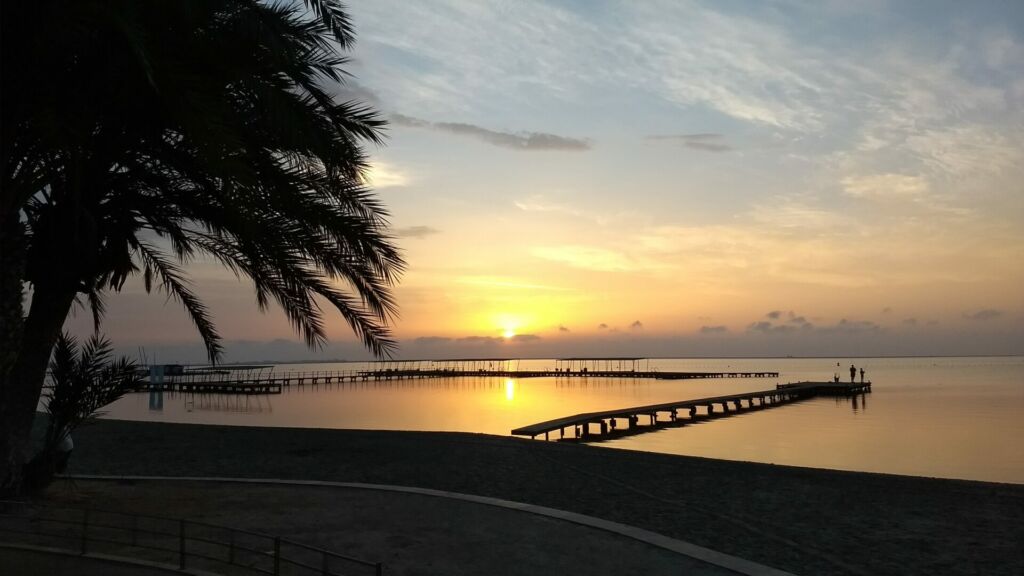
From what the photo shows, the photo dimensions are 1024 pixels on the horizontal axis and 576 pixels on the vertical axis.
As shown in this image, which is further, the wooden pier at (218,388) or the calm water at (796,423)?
the wooden pier at (218,388)

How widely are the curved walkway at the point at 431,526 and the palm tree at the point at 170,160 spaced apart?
7.69ft

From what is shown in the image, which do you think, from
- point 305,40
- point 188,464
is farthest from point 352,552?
point 188,464

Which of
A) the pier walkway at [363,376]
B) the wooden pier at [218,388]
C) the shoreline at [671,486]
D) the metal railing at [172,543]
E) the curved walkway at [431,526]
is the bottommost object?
the pier walkway at [363,376]

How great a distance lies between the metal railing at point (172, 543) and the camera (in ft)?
21.5

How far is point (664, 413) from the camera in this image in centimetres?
5028

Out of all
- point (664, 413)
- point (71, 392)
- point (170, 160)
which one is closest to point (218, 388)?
point (664, 413)

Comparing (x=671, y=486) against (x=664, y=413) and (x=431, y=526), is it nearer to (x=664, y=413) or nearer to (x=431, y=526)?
(x=431, y=526)

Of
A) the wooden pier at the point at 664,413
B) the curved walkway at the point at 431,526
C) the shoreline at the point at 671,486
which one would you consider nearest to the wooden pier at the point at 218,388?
the wooden pier at the point at 664,413

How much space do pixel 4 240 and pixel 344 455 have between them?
9.97 m

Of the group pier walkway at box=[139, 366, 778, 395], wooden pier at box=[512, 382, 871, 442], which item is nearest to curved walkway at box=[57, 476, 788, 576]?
wooden pier at box=[512, 382, 871, 442]

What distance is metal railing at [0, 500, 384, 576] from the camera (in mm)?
6562

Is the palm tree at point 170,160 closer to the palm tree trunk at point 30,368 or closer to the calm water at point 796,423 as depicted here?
the palm tree trunk at point 30,368

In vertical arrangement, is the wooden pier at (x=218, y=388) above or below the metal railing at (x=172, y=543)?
below

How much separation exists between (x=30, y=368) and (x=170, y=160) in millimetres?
3265
